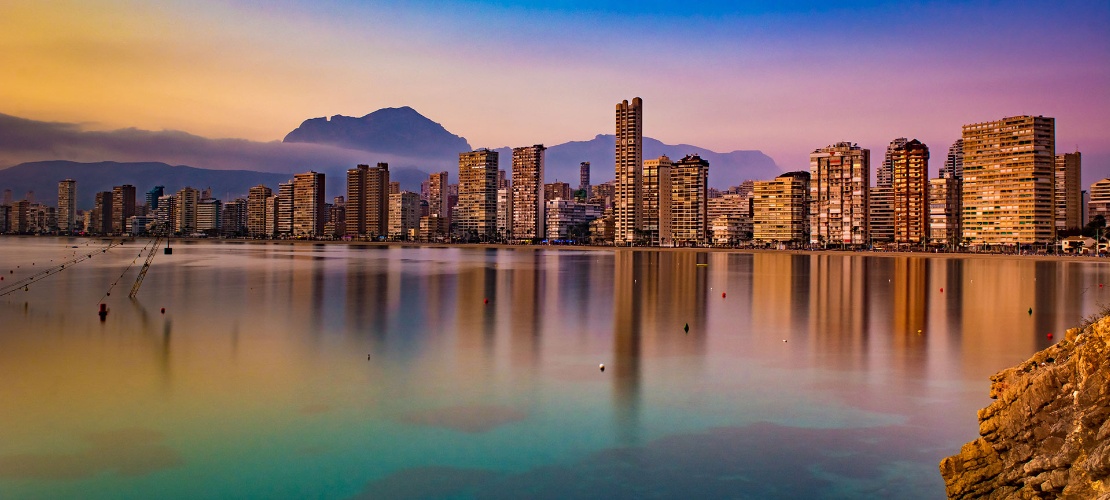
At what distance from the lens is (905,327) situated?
3856 centimetres

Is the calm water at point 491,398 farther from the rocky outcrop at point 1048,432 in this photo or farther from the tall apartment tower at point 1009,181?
the tall apartment tower at point 1009,181

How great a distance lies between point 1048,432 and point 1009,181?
659 feet

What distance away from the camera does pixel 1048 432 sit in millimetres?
10867

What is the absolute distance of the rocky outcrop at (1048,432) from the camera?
985 centimetres

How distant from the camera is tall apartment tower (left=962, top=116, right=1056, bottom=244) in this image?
17600cm

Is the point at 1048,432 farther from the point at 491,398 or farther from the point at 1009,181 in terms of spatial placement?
the point at 1009,181

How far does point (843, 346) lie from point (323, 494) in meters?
24.6

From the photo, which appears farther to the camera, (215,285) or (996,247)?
(996,247)

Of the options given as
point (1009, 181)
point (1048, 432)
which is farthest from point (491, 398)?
point (1009, 181)

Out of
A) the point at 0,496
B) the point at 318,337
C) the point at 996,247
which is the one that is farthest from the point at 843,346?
the point at 996,247

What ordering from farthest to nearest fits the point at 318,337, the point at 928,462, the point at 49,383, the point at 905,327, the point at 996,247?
1. the point at 996,247
2. the point at 905,327
3. the point at 318,337
4. the point at 49,383
5. the point at 928,462

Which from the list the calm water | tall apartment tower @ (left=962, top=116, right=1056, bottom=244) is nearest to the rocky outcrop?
the calm water

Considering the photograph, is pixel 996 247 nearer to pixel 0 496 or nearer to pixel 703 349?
pixel 703 349

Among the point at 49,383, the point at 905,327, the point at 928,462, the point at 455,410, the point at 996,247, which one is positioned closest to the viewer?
the point at 928,462
